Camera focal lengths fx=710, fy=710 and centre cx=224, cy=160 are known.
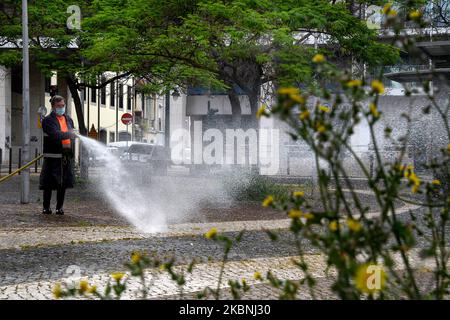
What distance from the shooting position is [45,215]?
33.3ft

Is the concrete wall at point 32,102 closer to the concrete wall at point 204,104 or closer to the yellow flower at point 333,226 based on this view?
the concrete wall at point 204,104

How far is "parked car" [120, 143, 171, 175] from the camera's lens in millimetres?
25297

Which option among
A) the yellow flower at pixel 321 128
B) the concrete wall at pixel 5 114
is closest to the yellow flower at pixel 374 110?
the yellow flower at pixel 321 128

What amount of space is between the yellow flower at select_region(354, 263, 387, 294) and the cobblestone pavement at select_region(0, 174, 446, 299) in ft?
4.54

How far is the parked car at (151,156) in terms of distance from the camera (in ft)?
83.0

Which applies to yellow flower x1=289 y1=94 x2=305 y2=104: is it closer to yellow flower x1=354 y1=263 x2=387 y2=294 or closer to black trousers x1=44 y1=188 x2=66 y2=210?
yellow flower x1=354 y1=263 x2=387 y2=294

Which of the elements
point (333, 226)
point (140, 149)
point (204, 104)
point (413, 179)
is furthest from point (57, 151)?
point (204, 104)

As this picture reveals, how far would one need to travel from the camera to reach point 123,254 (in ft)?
20.8

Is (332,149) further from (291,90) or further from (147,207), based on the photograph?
(147,207)

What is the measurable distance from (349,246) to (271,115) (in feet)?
1.38

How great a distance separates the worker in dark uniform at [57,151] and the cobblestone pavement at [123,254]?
1.55ft

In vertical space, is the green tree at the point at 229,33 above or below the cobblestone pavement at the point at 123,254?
above

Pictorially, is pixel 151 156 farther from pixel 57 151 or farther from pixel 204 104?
pixel 57 151

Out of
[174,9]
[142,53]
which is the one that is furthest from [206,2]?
[142,53]
